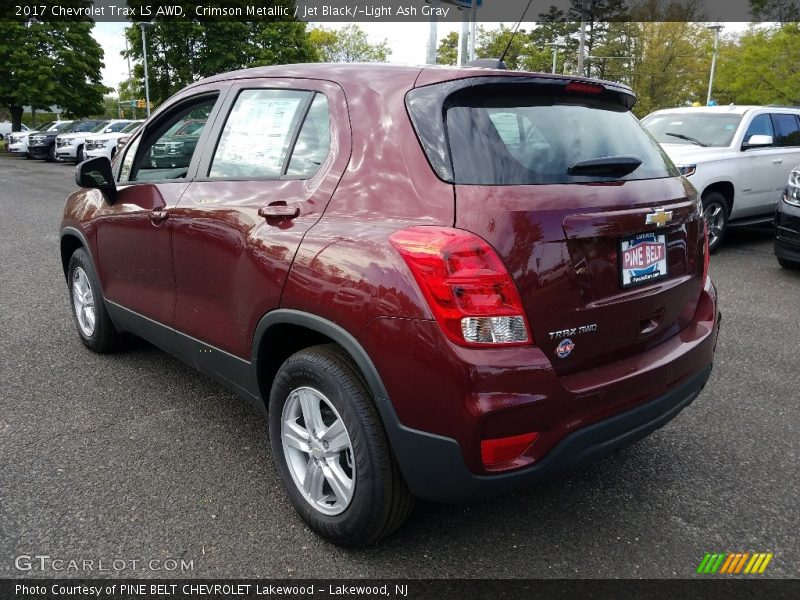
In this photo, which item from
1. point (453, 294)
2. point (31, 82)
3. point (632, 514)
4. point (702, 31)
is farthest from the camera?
point (702, 31)

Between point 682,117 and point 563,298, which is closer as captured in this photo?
point 563,298

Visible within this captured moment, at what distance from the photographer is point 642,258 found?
2514 mm

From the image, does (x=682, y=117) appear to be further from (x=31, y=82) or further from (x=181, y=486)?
(x=31, y=82)

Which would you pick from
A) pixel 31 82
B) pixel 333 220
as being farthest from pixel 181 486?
pixel 31 82

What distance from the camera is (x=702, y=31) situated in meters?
45.3

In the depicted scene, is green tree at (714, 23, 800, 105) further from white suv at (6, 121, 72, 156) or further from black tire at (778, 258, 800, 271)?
white suv at (6, 121, 72, 156)

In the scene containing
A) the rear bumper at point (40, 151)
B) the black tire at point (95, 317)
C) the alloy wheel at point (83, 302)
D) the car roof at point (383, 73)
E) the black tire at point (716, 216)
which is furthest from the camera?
the rear bumper at point (40, 151)

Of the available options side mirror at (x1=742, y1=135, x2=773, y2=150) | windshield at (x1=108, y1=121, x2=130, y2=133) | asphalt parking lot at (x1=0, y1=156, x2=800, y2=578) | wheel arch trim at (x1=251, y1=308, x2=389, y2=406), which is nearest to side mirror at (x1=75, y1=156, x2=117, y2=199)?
asphalt parking lot at (x1=0, y1=156, x2=800, y2=578)

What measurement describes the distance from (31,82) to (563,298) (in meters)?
41.4

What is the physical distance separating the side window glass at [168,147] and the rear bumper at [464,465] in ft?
6.49

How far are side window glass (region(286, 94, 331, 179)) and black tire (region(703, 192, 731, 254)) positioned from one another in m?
6.84

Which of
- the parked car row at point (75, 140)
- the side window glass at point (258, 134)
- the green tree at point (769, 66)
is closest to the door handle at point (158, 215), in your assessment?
the side window glass at point (258, 134)

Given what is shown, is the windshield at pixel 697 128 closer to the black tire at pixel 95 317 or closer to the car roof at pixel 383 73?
the car roof at pixel 383 73

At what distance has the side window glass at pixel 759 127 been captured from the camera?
8.77 meters
